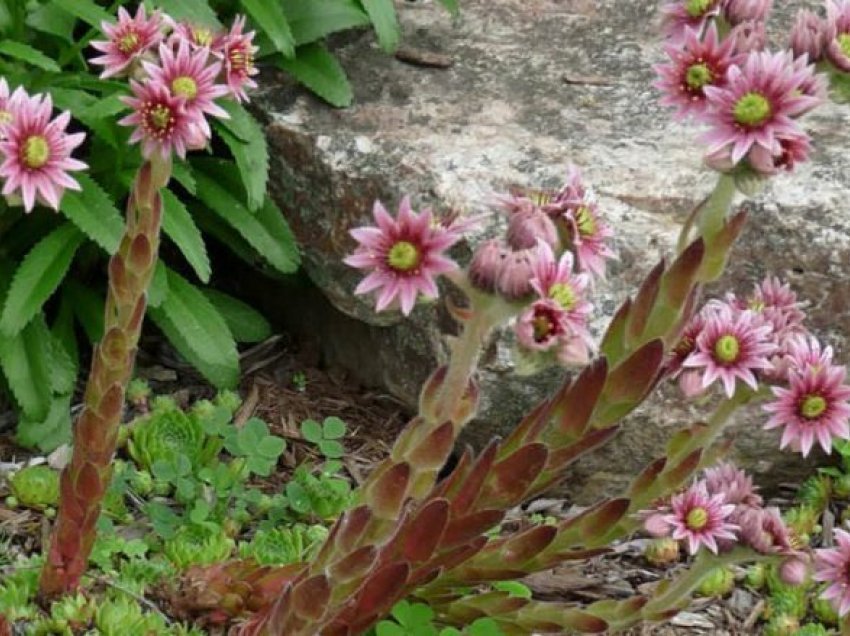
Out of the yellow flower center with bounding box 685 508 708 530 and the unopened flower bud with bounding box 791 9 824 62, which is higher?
the unopened flower bud with bounding box 791 9 824 62

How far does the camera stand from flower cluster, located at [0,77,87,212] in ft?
8.05

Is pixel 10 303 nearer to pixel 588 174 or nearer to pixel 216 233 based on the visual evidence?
pixel 216 233

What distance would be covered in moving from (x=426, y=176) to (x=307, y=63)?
0.55m

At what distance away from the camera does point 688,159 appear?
4.00 m

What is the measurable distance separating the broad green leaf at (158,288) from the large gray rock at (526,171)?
457mm

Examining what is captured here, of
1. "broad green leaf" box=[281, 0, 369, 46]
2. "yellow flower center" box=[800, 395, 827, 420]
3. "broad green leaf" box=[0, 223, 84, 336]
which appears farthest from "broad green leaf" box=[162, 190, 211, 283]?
"yellow flower center" box=[800, 395, 827, 420]

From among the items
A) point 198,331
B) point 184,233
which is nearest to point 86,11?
point 184,233

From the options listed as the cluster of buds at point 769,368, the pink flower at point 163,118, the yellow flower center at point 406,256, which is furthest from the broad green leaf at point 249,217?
the yellow flower center at point 406,256

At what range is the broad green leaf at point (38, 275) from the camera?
143 inches

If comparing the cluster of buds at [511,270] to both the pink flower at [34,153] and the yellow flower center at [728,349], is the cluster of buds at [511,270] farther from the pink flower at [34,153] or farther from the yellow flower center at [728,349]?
the pink flower at [34,153]

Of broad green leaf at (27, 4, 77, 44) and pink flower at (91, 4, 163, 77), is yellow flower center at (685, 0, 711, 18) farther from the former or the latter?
broad green leaf at (27, 4, 77, 44)

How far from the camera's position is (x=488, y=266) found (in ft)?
7.14

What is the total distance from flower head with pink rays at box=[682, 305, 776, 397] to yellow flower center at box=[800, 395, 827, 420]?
0.37 feet

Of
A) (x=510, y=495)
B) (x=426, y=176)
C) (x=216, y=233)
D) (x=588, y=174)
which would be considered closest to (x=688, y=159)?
(x=588, y=174)
